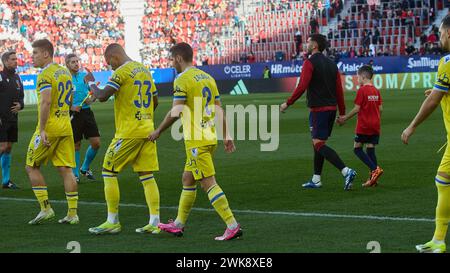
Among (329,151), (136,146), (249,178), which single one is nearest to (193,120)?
(136,146)

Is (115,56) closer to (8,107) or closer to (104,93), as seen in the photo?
(104,93)

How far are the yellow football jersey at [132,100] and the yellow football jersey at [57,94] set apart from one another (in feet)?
3.80

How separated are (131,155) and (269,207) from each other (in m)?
2.41

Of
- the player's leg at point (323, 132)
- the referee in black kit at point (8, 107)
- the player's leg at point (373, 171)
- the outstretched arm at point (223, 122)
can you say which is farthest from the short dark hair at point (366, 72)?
the referee in black kit at point (8, 107)

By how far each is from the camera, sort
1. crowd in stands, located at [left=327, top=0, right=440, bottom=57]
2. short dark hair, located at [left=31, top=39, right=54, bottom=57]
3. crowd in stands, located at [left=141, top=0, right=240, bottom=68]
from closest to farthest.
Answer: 1. short dark hair, located at [left=31, top=39, right=54, bottom=57]
2. crowd in stands, located at [left=327, top=0, right=440, bottom=57]
3. crowd in stands, located at [left=141, top=0, right=240, bottom=68]

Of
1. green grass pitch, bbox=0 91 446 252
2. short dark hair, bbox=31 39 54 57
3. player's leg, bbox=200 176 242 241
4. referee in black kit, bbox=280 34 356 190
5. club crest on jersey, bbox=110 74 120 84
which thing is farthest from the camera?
referee in black kit, bbox=280 34 356 190

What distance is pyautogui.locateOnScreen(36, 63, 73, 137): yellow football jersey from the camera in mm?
10617

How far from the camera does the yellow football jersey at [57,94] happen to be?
10.6 meters

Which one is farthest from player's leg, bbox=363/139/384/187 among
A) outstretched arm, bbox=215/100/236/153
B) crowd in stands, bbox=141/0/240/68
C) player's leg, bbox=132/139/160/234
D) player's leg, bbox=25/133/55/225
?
crowd in stands, bbox=141/0/240/68

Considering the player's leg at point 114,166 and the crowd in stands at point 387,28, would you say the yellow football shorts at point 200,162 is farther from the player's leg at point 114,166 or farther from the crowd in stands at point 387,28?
the crowd in stands at point 387,28

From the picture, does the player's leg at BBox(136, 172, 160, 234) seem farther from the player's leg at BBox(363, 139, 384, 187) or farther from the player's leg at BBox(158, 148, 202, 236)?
the player's leg at BBox(363, 139, 384, 187)

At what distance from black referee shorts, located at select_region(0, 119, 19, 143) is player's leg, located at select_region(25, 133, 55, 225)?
4.17m

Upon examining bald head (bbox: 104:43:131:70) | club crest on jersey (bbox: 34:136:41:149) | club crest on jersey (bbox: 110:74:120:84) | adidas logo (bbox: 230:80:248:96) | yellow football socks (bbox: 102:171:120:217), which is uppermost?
bald head (bbox: 104:43:131:70)
